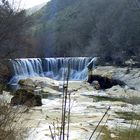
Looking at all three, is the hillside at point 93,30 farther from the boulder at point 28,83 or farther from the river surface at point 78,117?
the river surface at point 78,117

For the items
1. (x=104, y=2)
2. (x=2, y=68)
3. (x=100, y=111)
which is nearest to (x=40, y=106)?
(x=100, y=111)

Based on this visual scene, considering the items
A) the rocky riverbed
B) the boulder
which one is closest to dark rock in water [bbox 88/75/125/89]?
the rocky riverbed

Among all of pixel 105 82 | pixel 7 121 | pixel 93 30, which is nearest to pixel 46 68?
pixel 105 82

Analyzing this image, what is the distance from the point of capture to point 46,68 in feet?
119

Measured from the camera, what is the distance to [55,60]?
121ft

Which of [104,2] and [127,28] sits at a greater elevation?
[104,2]

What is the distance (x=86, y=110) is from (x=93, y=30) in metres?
31.8

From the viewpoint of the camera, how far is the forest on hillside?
36.4m

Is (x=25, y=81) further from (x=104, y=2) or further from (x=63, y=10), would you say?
(x=63, y=10)

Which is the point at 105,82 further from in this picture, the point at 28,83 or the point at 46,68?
the point at 46,68

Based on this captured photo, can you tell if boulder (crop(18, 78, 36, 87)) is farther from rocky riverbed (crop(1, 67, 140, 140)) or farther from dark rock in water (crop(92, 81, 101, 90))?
dark rock in water (crop(92, 81, 101, 90))

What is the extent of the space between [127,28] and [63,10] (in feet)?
90.7

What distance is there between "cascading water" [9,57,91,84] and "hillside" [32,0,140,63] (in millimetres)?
2784

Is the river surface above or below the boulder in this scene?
above
